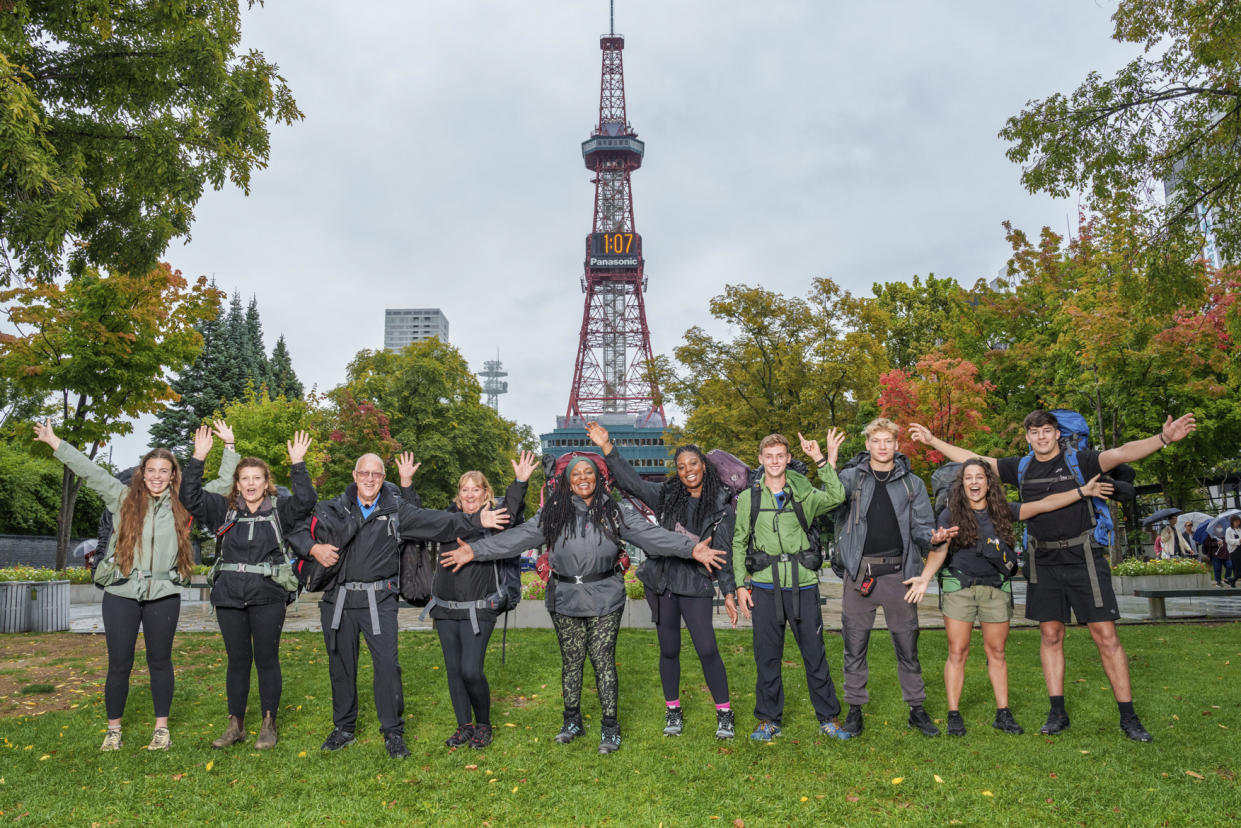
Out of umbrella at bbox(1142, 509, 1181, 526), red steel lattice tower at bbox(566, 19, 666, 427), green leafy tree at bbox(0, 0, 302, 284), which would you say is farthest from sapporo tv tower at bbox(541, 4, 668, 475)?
green leafy tree at bbox(0, 0, 302, 284)

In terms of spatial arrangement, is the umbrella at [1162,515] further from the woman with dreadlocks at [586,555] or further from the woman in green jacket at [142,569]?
the woman in green jacket at [142,569]

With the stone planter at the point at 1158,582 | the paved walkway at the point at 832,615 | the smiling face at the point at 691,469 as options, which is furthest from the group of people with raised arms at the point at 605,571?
the stone planter at the point at 1158,582

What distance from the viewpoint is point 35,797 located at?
4211 mm

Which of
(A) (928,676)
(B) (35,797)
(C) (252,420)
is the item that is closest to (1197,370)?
(A) (928,676)

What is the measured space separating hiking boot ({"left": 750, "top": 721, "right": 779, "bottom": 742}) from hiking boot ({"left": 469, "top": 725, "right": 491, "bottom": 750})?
1.68 metres

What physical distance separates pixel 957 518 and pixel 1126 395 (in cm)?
1555

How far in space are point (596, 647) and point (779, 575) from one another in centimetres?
124

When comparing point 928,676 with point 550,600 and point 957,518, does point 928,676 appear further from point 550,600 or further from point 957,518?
point 550,600

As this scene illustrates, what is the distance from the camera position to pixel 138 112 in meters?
8.67

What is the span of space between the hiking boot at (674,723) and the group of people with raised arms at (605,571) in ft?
0.05

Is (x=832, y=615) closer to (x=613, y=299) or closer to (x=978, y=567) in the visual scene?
(x=978, y=567)

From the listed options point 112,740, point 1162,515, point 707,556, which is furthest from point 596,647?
point 1162,515

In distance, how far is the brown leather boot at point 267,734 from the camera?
511 cm

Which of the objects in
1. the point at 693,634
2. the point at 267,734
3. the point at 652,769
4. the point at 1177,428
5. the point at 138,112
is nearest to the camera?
the point at 652,769
